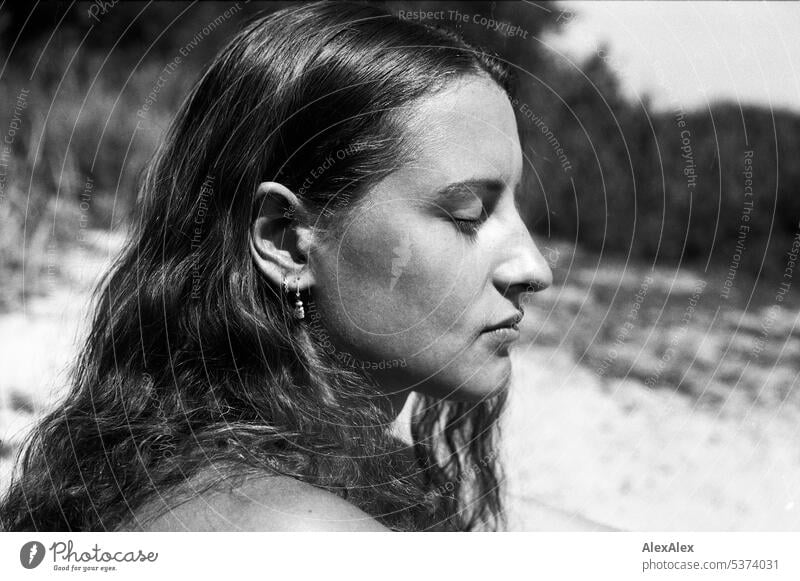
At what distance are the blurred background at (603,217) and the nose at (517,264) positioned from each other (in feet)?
0.79

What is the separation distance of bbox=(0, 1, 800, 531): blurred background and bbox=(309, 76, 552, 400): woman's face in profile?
213mm

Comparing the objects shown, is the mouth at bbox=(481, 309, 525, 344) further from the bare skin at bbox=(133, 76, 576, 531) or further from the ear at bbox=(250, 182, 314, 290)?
the ear at bbox=(250, 182, 314, 290)

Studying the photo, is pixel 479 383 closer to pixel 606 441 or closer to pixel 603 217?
pixel 606 441

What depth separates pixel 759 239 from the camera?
2799 mm

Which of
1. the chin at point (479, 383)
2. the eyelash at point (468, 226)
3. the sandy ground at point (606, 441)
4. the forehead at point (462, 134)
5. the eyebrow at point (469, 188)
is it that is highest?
the forehead at point (462, 134)

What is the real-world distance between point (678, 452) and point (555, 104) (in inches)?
44.3

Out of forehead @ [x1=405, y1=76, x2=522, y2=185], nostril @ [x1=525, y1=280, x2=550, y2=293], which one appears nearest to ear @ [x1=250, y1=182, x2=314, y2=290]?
forehead @ [x1=405, y1=76, x2=522, y2=185]

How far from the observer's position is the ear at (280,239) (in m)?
1.11

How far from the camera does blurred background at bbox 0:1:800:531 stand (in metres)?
2.01

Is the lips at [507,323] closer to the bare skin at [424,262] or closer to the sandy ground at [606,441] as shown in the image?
the bare skin at [424,262]

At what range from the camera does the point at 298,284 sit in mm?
1143

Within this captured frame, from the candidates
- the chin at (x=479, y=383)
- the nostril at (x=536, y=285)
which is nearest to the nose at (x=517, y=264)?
the nostril at (x=536, y=285)

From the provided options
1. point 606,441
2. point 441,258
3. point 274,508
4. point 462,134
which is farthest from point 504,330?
point 606,441

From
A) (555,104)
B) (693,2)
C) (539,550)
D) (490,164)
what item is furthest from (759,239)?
(490,164)
